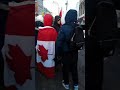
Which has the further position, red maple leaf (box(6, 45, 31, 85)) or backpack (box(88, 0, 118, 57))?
red maple leaf (box(6, 45, 31, 85))

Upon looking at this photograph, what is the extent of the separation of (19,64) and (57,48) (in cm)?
341

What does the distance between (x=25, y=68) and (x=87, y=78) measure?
969 mm

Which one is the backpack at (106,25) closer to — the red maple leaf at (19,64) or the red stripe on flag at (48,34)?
the red maple leaf at (19,64)

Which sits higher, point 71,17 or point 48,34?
point 71,17

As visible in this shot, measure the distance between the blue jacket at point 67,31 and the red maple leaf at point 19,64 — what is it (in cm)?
312

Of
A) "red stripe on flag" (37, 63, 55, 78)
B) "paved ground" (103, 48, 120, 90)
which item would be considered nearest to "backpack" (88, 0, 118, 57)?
"paved ground" (103, 48, 120, 90)

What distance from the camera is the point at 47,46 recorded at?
7.85 meters

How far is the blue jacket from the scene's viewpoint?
21.1 ft

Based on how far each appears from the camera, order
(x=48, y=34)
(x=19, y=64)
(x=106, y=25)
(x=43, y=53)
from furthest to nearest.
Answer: (x=43, y=53)
(x=48, y=34)
(x=19, y=64)
(x=106, y=25)

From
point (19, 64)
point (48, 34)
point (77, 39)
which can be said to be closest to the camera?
point (19, 64)

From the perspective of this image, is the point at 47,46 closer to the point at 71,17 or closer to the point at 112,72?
the point at 71,17

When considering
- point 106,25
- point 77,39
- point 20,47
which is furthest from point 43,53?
point 106,25

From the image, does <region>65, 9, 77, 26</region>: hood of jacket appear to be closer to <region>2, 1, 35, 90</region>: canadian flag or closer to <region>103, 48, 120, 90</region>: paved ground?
<region>2, 1, 35, 90</region>: canadian flag

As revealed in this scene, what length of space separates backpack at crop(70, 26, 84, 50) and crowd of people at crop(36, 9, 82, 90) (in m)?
0.07
